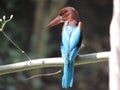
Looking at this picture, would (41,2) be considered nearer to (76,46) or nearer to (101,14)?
(101,14)

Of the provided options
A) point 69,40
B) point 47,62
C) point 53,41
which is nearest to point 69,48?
point 69,40

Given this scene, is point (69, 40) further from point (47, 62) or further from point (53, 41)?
point (53, 41)

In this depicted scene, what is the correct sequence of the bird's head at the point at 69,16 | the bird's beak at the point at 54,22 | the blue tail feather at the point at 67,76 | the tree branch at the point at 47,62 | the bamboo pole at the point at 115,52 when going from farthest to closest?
1. the bird's head at the point at 69,16
2. the bird's beak at the point at 54,22
3. the blue tail feather at the point at 67,76
4. the tree branch at the point at 47,62
5. the bamboo pole at the point at 115,52

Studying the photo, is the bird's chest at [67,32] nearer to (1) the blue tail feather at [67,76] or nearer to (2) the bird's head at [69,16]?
(2) the bird's head at [69,16]

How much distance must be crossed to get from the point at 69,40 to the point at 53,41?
11.1 ft

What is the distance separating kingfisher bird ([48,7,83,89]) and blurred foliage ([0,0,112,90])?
212 cm

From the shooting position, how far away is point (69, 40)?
2.46m

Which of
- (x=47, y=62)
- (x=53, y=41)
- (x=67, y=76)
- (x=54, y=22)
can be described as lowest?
(x=53, y=41)

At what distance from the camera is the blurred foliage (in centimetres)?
490

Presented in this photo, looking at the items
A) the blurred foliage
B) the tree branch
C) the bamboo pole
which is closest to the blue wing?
the tree branch

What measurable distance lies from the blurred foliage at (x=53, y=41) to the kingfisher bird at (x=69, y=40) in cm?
212

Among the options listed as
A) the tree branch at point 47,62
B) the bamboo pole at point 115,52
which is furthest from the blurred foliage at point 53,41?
the bamboo pole at point 115,52

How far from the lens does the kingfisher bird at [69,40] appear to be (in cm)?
224

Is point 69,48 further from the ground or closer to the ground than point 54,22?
closer to the ground
